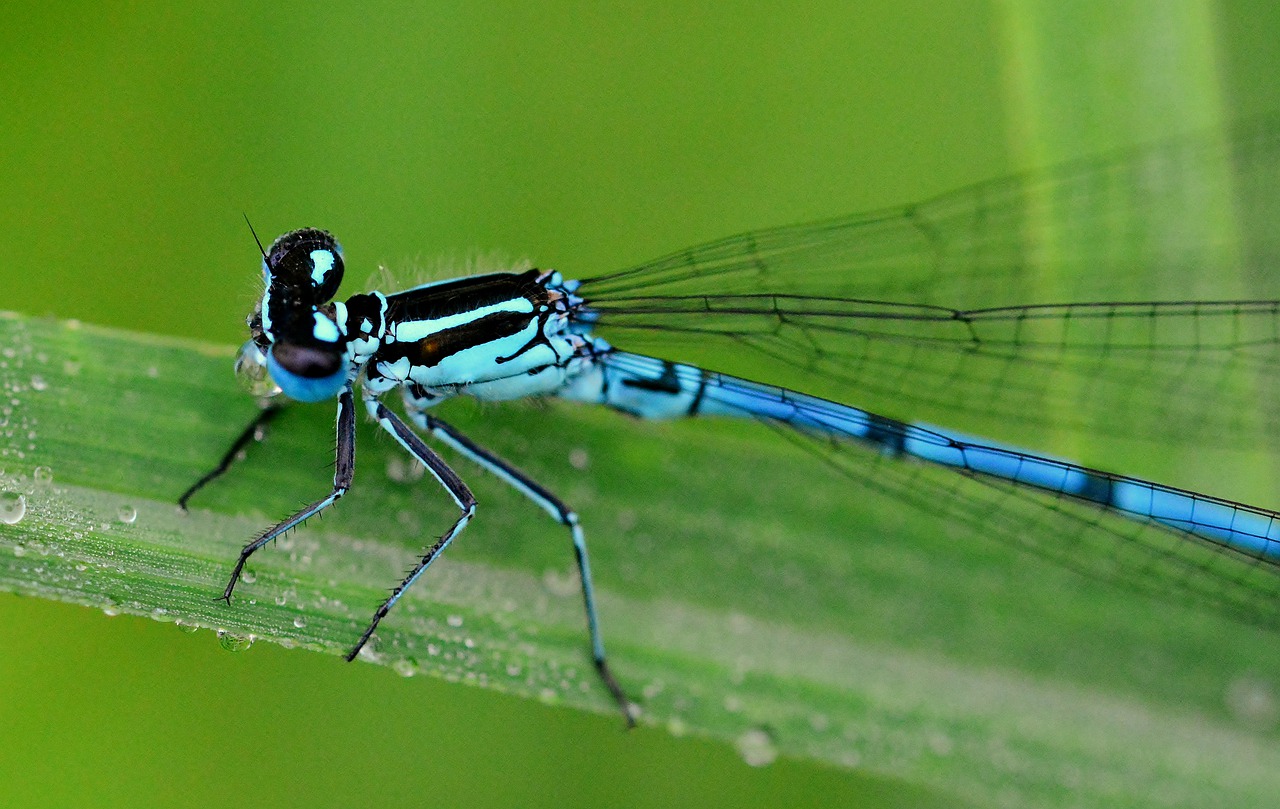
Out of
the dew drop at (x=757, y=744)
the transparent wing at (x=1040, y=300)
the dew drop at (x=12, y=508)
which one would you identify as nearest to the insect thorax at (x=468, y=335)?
the transparent wing at (x=1040, y=300)

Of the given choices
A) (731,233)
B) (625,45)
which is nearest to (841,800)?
(731,233)

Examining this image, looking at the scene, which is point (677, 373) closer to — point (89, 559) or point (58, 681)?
point (89, 559)

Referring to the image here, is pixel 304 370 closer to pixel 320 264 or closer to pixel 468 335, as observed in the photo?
pixel 320 264

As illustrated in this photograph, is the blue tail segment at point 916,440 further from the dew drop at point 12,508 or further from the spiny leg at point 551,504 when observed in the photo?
the dew drop at point 12,508

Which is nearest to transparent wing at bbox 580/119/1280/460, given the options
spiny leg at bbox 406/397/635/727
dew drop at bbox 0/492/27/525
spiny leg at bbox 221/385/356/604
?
spiny leg at bbox 406/397/635/727

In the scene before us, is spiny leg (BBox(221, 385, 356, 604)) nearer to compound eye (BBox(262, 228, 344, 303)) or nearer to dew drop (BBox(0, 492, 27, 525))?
compound eye (BBox(262, 228, 344, 303))

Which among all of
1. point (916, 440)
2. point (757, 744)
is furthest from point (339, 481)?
point (916, 440)
